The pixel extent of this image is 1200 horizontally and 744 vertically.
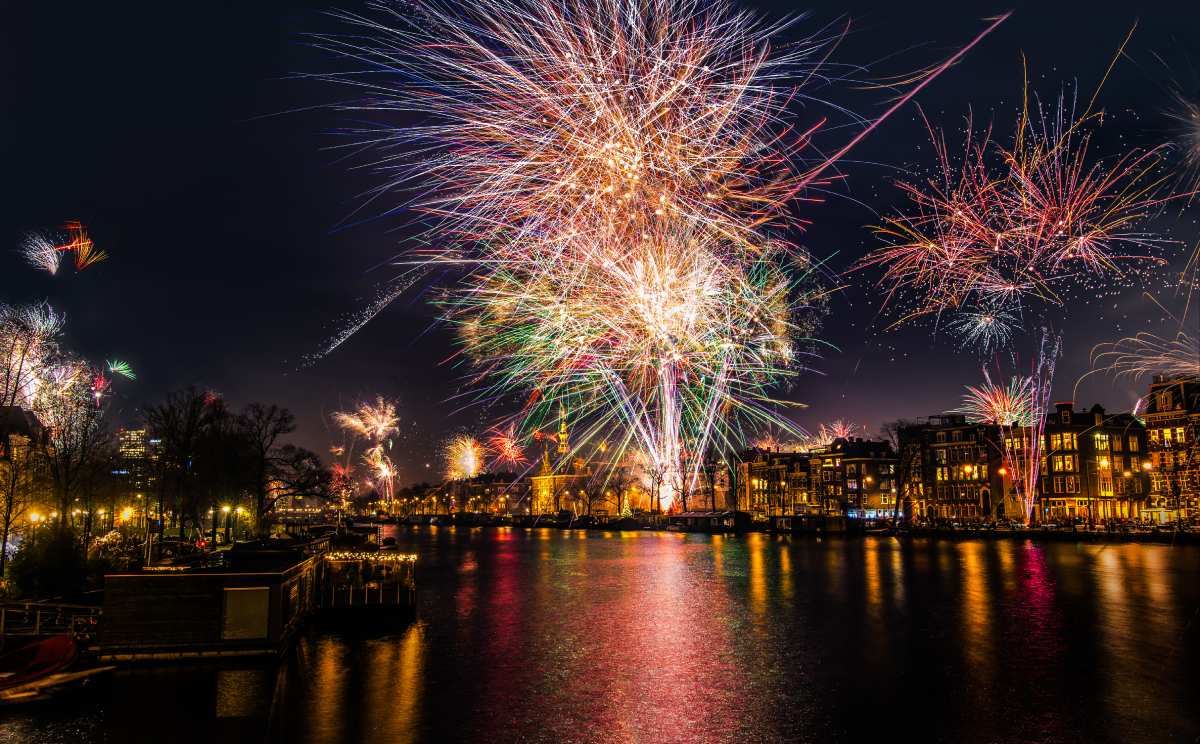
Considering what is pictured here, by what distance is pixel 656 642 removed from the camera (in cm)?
2333

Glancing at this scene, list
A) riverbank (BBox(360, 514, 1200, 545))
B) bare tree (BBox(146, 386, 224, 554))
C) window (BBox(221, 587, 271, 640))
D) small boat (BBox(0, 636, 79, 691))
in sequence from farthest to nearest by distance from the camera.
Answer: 1. riverbank (BBox(360, 514, 1200, 545))
2. bare tree (BBox(146, 386, 224, 554))
3. window (BBox(221, 587, 271, 640))
4. small boat (BBox(0, 636, 79, 691))

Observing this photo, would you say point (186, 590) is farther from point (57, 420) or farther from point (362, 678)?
point (57, 420)

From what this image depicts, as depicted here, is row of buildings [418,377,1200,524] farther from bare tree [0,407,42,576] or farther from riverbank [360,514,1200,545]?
bare tree [0,407,42,576]

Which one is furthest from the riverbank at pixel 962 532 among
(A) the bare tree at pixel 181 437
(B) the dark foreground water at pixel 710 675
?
(A) the bare tree at pixel 181 437

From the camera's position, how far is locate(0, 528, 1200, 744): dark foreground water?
14945 mm

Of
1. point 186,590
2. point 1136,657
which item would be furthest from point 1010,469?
point 186,590

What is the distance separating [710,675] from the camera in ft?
62.9

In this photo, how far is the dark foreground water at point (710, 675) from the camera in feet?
49.0

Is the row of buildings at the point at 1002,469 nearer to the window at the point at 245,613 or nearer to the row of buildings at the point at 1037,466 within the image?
the row of buildings at the point at 1037,466

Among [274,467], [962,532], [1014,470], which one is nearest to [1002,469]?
[1014,470]

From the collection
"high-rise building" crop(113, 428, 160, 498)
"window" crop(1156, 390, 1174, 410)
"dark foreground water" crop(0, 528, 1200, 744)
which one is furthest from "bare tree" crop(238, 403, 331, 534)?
"window" crop(1156, 390, 1174, 410)

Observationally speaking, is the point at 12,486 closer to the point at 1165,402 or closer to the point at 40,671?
the point at 40,671

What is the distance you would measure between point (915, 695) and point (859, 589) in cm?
1998

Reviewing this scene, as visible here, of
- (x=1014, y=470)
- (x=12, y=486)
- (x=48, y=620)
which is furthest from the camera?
(x=1014, y=470)
